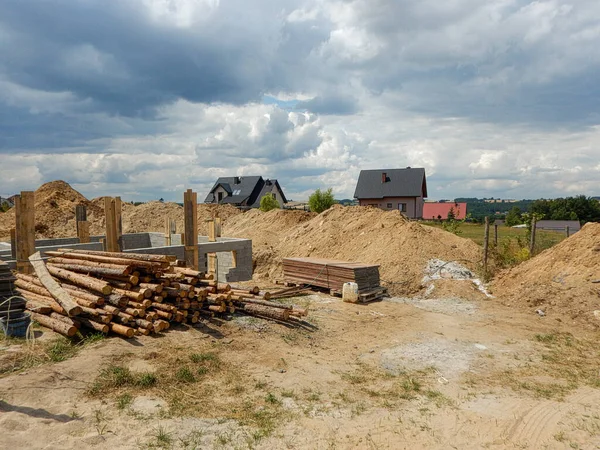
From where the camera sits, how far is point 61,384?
247 inches

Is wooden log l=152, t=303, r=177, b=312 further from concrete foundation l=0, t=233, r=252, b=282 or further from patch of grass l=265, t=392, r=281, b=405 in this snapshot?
concrete foundation l=0, t=233, r=252, b=282

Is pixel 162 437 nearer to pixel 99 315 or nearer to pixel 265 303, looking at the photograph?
pixel 99 315

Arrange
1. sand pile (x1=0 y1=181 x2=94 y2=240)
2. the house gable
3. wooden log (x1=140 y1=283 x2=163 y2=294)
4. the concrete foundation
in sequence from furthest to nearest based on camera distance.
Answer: the house gable
sand pile (x1=0 y1=181 x2=94 y2=240)
the concrete foundation
wooden log (x1=140 y1=283 x2=163 y2=294)

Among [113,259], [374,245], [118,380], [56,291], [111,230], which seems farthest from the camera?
[374,245]

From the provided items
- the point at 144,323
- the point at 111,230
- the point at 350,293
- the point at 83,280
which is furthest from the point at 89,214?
the point at 144,323

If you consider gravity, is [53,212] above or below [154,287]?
above

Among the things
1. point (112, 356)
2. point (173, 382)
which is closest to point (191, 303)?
point (112, 356)

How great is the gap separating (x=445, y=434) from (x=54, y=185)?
41413mm

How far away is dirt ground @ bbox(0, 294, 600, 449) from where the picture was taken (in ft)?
17.5

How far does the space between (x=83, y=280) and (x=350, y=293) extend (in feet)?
23.7

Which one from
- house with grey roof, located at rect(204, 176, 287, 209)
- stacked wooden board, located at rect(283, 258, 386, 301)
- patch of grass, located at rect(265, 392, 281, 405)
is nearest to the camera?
patch of grass, located at rect(265, 392, 281, 405)

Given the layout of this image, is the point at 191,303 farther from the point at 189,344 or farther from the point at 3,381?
the point at 3,381

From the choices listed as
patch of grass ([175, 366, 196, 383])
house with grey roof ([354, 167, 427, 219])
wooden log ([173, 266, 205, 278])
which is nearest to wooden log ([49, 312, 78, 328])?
wooden log ([173, 266, 205, 278])

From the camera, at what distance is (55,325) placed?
8.22 m
